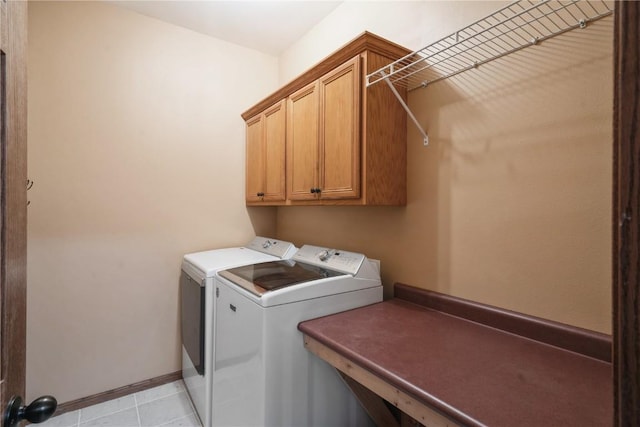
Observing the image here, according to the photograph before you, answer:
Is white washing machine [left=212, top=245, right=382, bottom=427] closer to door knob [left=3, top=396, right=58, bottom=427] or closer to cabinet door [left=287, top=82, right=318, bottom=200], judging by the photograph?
cabinet door [left=287, top=82, right=318, bottom=200]

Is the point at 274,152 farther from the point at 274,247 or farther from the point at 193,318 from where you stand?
the point at 193,318

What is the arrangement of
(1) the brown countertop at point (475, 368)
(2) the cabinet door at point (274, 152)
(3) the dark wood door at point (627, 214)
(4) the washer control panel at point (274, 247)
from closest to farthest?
(3) the dark wood door at point (627, 214), (1) the brown countertop at point (475, 368), (2) the cabinet door at point (274, 152), (4) the washer control panel at point (274, 247)

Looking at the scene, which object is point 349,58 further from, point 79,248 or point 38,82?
point 79,248

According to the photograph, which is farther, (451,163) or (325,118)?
(325,118)

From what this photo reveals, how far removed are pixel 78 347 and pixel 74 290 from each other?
0.40 m

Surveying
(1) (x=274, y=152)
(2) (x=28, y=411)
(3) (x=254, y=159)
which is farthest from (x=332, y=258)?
(2) (x=28, y=411)

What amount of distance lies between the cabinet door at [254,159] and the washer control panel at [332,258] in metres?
0.65

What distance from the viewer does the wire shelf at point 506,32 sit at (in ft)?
3.42

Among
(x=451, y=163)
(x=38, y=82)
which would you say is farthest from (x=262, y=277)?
(x=38, y=82)

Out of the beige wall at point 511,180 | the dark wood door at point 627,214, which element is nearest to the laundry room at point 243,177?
the beige wall at point 511,180

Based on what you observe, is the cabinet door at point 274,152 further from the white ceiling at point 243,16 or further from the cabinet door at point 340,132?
the white ceiling at point 243,16

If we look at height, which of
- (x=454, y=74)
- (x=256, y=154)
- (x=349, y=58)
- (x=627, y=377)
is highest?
(x=349, y=58)

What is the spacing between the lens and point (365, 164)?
153cm

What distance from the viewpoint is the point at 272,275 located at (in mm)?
1705
